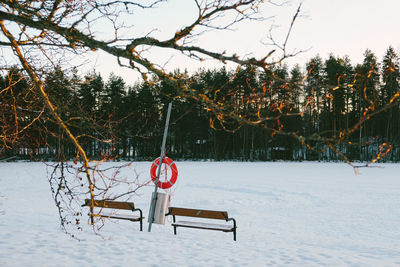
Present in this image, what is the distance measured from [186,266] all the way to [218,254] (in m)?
0.96

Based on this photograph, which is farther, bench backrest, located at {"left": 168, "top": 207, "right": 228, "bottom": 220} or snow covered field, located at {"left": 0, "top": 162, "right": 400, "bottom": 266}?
bench backrest, located at {"left": 168, "top": 207, "right": 228, "bottom": 220}

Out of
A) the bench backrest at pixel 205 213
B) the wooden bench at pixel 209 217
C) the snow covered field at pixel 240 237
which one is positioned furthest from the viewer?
the bench backrest at pixel 205 213

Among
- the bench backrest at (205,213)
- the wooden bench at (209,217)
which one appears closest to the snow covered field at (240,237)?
the wooden bench at (209,217)

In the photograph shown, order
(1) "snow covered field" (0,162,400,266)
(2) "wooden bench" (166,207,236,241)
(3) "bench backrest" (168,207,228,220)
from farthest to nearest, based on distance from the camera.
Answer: (3) "bench backrest" (168,207,228,220), (2) "wooden bench" (166,207,236,241), (1) "snow covered field" (0,162,400,266)

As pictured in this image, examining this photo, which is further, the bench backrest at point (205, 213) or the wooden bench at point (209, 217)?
the bench backrest at point (205, 213)

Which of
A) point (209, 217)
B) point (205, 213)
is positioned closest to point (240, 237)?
point (209, 217)

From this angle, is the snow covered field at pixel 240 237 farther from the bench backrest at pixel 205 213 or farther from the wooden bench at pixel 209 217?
the bench backrest at pixel 205 213

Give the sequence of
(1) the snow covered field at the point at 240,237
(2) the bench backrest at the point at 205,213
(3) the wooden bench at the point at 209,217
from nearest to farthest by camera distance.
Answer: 1. (1) the snow covered field at the point at 240,237
2. (3) the wooden bench at the point at 209,217
3. (2) the bench backrest at the point at 205,213

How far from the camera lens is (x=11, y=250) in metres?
6.29

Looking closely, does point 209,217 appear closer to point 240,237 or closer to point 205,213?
point 205,213

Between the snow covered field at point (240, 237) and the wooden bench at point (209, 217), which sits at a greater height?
the wooden bench at point (209, 217)

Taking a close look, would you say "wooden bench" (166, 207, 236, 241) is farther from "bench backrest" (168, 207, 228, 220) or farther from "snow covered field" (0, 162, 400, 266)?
"snow covered field" (0, 162, 400, 266)

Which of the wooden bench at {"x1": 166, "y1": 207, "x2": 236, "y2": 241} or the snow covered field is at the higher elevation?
the wooden bench at {"x1": 166, "y1": 207, "x2": 236, "y2": 241}

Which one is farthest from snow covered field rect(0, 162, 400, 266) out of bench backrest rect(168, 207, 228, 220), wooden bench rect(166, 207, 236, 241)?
bench backrest rect(168, 207, 228, 220)
